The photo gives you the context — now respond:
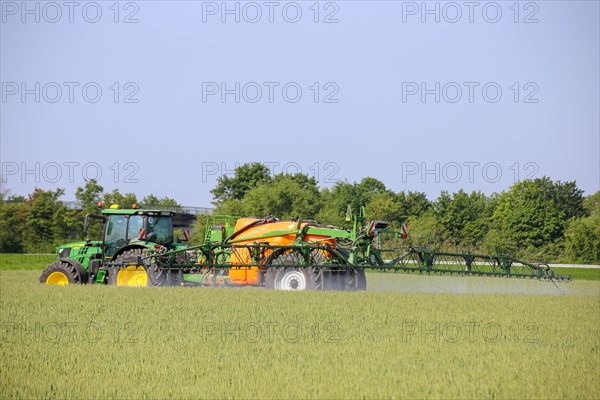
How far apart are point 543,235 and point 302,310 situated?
4622cm

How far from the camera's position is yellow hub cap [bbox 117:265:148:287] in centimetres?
2262

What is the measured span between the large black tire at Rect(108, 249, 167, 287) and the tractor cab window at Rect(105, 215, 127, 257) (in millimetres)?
610

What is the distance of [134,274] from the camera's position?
22.7 meters

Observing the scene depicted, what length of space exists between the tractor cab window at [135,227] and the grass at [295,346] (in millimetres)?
3692

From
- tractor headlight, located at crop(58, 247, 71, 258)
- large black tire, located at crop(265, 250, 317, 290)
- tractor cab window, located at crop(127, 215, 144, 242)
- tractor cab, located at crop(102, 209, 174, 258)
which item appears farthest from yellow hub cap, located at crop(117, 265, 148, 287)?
large black tire, located at crop(265, 250, 317, 290)

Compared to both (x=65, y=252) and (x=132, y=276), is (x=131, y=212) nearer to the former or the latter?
(x=132, y=276)

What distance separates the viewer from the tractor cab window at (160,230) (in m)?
23.4

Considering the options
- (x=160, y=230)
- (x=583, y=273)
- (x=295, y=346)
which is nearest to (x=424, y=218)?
(x=583, y=273)

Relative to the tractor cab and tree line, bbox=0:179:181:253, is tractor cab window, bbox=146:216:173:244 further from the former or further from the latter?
tree line, bbox=0:179:181:253

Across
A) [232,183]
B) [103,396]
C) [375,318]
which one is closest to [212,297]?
[375,318]

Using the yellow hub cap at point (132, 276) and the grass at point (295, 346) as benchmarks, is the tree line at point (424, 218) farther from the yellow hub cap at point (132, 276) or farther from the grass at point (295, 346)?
the grass at point (295, 346)


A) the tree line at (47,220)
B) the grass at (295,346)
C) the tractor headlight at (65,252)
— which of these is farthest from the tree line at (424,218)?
the grass at (295,346)

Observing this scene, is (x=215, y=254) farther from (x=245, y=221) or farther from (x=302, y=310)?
(x=302, y=310)

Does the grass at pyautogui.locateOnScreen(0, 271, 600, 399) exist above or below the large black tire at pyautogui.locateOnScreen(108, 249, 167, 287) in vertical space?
below
